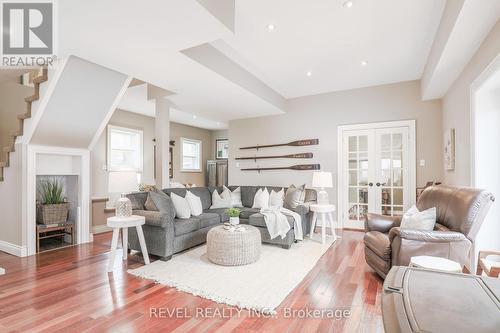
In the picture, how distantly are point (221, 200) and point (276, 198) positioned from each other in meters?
1.06

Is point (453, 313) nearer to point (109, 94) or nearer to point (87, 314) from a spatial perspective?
point (87, 314)

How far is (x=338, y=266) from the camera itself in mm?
3223

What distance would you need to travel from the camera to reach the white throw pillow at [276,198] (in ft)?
15.3

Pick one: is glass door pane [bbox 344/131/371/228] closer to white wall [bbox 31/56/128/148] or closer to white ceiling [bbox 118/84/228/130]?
white ceiling [bbox 118/84/228/130]

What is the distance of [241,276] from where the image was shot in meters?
2.86

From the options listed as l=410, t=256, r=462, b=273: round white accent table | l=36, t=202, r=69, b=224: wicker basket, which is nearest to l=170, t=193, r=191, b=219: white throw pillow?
l=36, t=202, r=69, b=224: wicker basket

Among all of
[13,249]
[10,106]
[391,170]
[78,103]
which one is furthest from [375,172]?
[10,106]

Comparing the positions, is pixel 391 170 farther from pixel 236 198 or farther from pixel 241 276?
pixel 241 276

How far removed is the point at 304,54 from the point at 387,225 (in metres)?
2.55

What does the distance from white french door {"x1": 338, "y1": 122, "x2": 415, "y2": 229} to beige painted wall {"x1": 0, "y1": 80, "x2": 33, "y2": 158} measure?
17.9 ft

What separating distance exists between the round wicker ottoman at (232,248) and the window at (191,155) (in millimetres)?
5033

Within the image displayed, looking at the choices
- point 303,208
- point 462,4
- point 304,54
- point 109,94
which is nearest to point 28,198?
point 109,94

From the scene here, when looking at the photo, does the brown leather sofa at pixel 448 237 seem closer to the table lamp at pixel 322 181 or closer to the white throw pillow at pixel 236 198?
the table lamp at pixel 322 181

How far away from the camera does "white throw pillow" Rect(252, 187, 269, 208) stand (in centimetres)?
475
